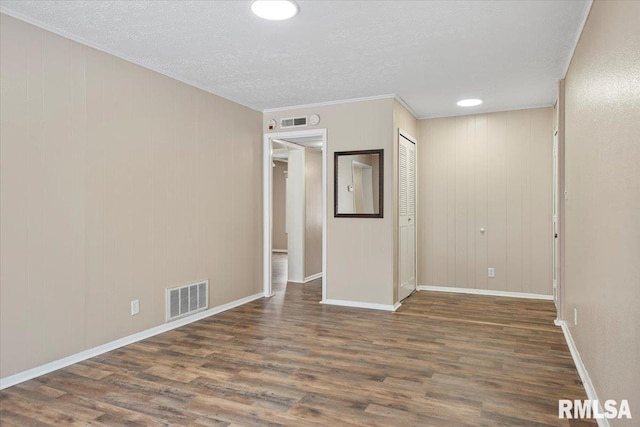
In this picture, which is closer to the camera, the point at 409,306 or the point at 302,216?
the point at 409,306

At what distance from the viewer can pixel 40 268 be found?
299cm

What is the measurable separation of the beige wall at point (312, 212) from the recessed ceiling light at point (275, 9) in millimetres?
4058

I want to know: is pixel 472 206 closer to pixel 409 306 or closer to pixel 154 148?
pixel 409 306

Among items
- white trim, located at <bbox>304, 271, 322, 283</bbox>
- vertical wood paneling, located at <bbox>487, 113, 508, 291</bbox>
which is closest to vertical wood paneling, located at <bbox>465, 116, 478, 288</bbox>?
vertical wood paneling, located at <bbox>487, 113, 508, 291</bbox>

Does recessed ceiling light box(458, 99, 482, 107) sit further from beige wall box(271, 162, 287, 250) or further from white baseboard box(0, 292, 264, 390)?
beige wall box(271, 162, 287, 250)

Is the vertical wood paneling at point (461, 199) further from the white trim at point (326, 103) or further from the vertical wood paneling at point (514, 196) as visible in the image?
the white trim at point (326, 103)

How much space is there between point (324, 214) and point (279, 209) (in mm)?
6618

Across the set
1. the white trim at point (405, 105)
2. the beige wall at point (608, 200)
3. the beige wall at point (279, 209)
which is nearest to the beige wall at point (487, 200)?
the white trim at point (405, 105)

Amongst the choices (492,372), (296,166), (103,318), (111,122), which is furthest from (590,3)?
(296,166)

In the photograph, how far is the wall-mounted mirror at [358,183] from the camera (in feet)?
16.4

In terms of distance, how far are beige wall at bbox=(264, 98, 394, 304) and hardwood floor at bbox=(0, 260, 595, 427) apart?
0.67 m

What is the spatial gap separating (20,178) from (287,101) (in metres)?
3.08

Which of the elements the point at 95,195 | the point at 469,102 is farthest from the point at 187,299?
the point at 469,102

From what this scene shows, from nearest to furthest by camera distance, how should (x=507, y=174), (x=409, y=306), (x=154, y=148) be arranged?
1. (x=154, y=148)
2. (x=409, y=306)
3. (x=507, y=174)
